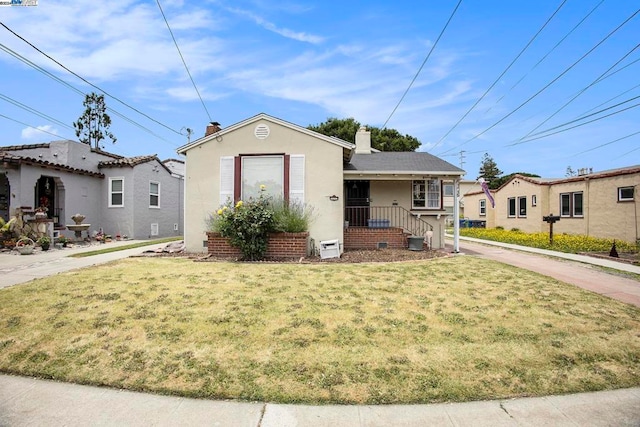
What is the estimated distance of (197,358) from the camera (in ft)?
12.4

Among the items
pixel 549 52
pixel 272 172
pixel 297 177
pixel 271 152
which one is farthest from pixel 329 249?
pixel 549 52

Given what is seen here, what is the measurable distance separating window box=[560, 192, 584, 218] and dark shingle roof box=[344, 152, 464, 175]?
8765 mm

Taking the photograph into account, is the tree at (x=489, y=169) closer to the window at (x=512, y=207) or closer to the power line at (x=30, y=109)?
the window at (x=512, y=207)

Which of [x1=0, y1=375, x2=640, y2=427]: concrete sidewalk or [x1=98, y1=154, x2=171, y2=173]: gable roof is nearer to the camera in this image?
[x1=0, y1=375, x2=640, y2=427]: concrete sidewalk

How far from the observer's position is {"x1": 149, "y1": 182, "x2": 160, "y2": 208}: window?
17.9 meters

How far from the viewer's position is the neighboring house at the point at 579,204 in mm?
14500

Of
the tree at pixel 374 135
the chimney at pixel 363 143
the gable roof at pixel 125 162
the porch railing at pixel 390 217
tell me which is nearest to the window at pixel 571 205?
the porch railing at pixel 390 217

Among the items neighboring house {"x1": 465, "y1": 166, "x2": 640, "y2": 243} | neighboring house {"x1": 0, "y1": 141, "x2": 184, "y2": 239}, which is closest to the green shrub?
neighboring house {"x1": 0, "y1": 141, "x2": 184, "y2": 239}

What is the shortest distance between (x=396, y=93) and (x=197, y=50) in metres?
8.92

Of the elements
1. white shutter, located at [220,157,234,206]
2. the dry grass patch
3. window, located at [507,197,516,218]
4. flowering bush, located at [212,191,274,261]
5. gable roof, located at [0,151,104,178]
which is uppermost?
gable roof, located at [0,151,104,178]

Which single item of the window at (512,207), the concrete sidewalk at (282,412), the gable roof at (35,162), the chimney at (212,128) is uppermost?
the chimney at (212,128)

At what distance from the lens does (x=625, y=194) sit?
578 inches

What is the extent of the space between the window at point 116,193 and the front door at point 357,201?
1097cm

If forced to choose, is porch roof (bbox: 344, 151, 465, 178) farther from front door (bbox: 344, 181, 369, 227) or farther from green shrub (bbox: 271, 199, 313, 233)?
green shrub (bbox: 271, 199, 313, 233)
